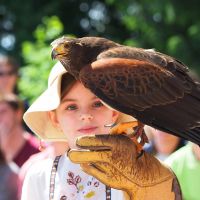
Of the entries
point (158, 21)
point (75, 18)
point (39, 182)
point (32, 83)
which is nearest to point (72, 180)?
point (39, 182)

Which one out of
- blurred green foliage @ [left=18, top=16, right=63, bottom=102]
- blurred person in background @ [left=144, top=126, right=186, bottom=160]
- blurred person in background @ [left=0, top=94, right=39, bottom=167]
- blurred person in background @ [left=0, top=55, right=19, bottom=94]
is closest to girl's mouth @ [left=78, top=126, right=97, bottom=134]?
blurred person in background @ [left=144, top=126, right=186, bottom=160]

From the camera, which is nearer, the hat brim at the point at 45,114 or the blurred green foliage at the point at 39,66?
the hat brim at the point at 45,114

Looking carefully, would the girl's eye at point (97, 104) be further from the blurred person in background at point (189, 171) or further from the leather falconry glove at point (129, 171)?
the blurred person in background at point (189, 171)

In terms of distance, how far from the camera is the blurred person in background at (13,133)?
7043 millimetres

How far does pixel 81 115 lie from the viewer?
13.2 feet

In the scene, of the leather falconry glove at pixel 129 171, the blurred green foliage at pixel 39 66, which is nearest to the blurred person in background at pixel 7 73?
the blurred green foliage at pixel 39 66

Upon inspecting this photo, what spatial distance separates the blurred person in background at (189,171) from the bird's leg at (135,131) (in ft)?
2.52

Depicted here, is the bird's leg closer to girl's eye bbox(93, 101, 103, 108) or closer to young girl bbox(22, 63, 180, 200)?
young girl bbox(22, 63, 180, 200)

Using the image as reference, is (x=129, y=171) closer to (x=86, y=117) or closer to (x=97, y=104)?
(x=86, y=117)

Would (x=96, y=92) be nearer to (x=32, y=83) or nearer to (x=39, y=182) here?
(x=39, y=182)

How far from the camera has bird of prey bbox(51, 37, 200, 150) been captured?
4203mm

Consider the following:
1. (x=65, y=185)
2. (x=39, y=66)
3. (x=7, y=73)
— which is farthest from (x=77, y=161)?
(x=39, y=66)

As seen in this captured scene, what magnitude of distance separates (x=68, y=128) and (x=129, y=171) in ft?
1.71

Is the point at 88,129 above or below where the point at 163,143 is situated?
above
